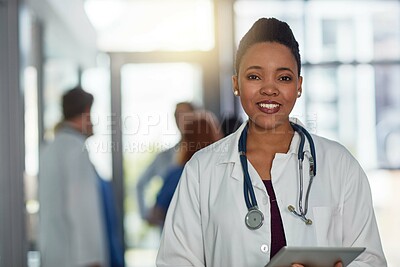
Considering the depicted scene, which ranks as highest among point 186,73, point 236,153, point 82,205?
point 186,73

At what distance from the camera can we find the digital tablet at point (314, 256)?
1442 millimetres

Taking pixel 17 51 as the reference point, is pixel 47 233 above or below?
below

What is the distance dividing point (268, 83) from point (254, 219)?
313 mm

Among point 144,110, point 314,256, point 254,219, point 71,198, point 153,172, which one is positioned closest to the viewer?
point 314,256

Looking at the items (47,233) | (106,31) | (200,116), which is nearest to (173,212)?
(200,116)

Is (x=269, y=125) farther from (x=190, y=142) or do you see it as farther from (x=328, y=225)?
(x=190, y=142)

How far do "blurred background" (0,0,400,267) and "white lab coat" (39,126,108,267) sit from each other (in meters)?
1.20

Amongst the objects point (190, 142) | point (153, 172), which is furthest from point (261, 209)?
point (153, 172)

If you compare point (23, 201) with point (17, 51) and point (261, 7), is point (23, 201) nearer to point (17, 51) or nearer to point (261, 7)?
point (17, 51)

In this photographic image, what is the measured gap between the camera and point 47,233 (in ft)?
12.0

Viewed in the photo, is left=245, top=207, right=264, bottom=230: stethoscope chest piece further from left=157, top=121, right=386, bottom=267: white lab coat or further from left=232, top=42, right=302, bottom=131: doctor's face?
left=232, top=42, right=302, bottom=131: doctor's face

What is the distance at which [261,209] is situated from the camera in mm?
1684

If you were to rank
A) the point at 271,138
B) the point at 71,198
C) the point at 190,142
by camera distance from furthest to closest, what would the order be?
the point at 71,198
the point at 190,142
the point at 271,138

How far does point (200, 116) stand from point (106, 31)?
2511 millimetres
